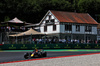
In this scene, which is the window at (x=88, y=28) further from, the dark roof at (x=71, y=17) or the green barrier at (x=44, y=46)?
the green barrier at (x=44, y=46)

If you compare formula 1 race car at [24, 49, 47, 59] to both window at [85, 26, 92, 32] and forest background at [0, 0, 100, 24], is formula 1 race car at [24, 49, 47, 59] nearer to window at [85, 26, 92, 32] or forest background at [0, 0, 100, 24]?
window at [85, 26, 92, 32]

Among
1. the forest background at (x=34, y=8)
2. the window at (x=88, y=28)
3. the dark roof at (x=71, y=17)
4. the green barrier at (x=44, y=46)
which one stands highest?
the forest background at (x=34, y=8)

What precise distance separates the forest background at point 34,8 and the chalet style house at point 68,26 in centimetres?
1685

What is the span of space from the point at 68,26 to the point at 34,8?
86.5 feet

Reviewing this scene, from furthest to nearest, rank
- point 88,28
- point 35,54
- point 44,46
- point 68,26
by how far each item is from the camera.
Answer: point 88,28 → point 68,26 → point 44,46 → point 35,54

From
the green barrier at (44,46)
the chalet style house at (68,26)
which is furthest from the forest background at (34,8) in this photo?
the green barrier at (44,46)

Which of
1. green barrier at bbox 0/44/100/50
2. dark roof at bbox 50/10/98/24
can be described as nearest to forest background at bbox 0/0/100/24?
dark roof at bbox 50/10/98/24

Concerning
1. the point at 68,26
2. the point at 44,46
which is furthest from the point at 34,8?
the point at 44,46

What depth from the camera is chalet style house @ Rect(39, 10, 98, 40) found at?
48969 mm

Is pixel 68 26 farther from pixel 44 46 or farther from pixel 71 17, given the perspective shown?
pixel 44 46

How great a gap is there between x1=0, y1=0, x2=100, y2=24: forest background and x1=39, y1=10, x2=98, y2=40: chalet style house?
16.8 m

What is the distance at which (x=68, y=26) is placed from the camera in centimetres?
4988

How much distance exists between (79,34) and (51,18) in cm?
778

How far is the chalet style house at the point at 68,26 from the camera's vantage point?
49.0 metres
